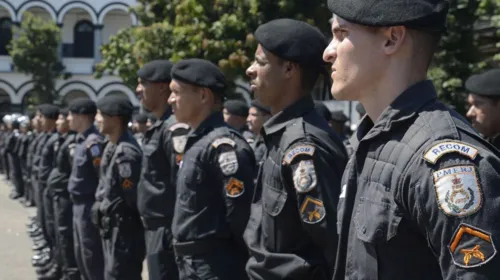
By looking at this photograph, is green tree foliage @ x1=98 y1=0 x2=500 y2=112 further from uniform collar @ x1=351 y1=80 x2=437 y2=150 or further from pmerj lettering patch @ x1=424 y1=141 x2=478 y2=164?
pmerj lettering patch @ x1=424 y1=141 x2=478 y2=164

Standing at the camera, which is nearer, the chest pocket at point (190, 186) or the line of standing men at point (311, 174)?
the line of standing men at point (311, 174)

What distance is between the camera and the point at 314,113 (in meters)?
3.49

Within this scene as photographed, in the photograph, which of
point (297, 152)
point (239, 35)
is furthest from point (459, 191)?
point (239, 35)

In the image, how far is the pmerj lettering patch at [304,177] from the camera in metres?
3.06

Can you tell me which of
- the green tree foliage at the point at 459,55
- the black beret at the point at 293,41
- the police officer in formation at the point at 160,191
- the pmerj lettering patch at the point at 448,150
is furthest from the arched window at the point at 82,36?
the pmerj lettering patch at the point at 448,150

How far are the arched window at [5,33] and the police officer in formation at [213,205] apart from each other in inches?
1213

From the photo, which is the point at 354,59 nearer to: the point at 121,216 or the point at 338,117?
the point at 121,216

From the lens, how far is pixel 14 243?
11.3 metres

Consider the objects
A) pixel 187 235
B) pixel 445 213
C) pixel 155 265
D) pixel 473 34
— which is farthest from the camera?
pixel 473 34

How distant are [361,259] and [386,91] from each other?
448 mm

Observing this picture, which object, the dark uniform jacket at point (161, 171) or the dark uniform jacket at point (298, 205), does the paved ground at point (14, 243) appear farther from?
the dark uniform jacket at point (298, 205)

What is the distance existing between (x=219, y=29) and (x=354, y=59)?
12233 mm

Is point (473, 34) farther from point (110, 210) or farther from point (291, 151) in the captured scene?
point (291, 151)

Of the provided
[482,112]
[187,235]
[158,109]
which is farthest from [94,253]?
[482,112]
